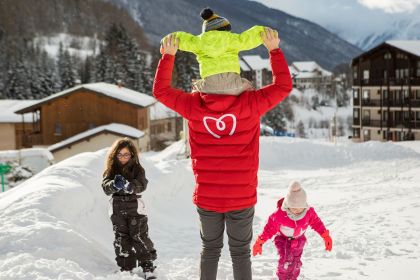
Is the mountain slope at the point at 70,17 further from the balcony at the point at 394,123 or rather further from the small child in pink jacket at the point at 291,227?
the small child in pink jacket at the point at 291,227

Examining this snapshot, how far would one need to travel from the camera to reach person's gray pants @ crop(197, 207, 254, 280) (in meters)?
3.70

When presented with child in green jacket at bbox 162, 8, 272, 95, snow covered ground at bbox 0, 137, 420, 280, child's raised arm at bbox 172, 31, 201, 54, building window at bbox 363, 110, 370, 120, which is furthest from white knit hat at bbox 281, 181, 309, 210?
building window at bbox 363, 110, 370, 120

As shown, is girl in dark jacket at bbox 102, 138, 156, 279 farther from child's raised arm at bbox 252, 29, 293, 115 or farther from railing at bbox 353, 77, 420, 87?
railing at bbox 353, 77, 420, 87

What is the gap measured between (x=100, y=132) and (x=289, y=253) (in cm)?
3248

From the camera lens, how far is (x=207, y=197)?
144 inches

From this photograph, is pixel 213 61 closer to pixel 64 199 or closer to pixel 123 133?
pixel 64 199

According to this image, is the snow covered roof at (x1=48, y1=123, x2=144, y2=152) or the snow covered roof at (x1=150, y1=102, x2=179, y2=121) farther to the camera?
the snow covered roof at (x1=150, y1=102, x2=179, y2=121)

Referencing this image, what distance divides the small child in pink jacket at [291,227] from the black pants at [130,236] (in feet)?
4.09

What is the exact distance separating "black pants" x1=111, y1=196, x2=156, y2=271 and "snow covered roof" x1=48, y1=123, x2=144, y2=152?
3089 cm

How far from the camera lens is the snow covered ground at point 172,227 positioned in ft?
16.6

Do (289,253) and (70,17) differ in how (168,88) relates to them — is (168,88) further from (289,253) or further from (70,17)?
(70,17)

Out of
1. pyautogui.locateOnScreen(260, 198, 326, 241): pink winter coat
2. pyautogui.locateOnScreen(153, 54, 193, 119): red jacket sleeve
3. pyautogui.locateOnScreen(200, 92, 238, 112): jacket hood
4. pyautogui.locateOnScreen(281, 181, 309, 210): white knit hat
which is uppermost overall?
pyautogui.locateOnScreen(153, 54, 193, 119): red jacket sleeve

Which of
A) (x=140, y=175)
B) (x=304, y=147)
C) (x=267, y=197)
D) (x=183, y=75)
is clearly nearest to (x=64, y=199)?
(x=140, y=175)

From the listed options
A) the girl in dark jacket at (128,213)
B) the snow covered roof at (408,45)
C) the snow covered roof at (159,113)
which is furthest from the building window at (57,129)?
the girl in dark jacket at (128,213)
